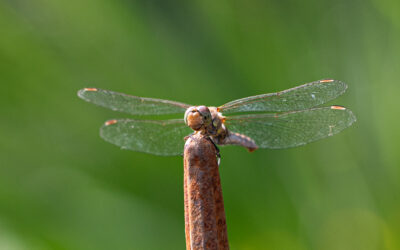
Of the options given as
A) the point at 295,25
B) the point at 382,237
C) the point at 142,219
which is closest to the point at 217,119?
the point at 142,219

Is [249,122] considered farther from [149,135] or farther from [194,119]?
[194,119]

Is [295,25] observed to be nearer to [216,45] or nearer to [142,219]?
[216,45]

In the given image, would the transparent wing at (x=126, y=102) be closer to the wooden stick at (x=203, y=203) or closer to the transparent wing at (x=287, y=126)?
the transparent wing at (x=287, y=126)

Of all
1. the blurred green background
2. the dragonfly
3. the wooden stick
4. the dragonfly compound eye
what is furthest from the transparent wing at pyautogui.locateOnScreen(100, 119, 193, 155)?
the wooden stick

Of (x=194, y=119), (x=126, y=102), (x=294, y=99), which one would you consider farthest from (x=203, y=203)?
(x=126, y=102)

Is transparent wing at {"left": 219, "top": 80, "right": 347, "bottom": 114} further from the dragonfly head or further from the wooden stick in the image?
the wooden stick

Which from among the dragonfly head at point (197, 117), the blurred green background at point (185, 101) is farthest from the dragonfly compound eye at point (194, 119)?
the blurred green background at point (185, 101)

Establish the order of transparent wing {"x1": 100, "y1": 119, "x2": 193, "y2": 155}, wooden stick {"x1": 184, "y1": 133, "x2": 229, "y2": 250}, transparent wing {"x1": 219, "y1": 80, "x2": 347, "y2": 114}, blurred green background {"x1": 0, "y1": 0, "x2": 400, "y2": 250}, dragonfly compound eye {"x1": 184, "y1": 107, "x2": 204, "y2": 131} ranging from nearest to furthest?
wooden stick {"x1": 184, "y1": 133, "x2": 229, "y2": 250} < dragonfly compound eye {"x1": 184, "y1": 107, "x2": 204, "y2": 131} < transparent wing {"x1": 219, "y1": 80, "x2": 347, "y2": 114} < transparent wing {"x1": 100, "y1": 119, "x2": 193, "y2": 155} < blurred green background {"x1": 0, "y1": 0, "x2": 400, "y2": 250}
